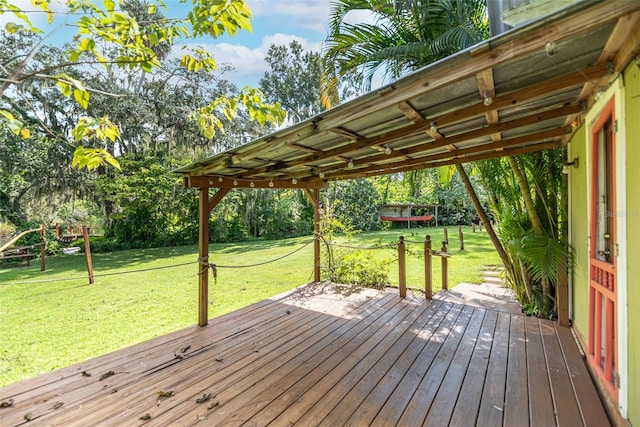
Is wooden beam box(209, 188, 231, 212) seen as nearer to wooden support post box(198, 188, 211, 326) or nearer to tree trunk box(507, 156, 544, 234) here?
wooden support post box(198, 188, 211, 326)

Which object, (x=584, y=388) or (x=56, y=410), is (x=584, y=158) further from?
(x=56, y=410)

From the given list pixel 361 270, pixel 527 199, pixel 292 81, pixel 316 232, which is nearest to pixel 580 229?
pixel 527 199

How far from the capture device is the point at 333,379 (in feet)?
7.82

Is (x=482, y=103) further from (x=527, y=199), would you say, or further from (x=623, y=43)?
(x=527, y=199)

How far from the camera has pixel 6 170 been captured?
398 inches

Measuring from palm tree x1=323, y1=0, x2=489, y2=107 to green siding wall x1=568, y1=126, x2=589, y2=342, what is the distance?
5.27 feet

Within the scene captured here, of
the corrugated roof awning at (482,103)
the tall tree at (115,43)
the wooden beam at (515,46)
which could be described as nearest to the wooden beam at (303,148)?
the corrugated roof awning at (482,103)

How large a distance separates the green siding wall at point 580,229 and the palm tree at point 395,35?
1.60 meters

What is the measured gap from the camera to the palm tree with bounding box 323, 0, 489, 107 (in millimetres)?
3521

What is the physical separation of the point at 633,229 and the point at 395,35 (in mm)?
3693

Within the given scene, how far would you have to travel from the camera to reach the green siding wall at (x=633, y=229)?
4.94 feet

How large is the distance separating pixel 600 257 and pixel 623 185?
2.94ft

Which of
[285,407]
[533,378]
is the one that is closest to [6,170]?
[285,407]

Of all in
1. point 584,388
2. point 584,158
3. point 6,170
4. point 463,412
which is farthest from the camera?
point 6,170
